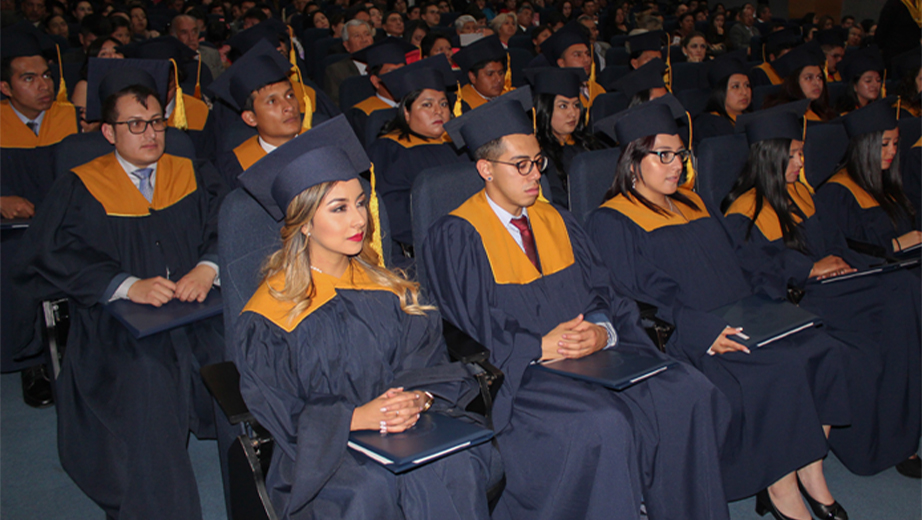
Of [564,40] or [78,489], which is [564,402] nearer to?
[78,489]

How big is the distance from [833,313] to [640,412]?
4.81ft

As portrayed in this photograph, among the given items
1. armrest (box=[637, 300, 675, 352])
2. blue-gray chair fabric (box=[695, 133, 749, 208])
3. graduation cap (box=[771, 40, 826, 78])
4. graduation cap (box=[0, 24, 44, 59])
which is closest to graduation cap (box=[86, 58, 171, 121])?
graduation cap (box=[0, 24, 44, 59])

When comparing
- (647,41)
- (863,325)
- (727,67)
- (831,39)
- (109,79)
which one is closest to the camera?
(109,79)

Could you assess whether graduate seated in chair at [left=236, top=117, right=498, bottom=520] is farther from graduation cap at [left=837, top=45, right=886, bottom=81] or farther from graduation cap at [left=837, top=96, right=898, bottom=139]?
graduation cap at [left=837, top=45, right=886, bottom=81]

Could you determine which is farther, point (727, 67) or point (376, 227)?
point (727, 67)

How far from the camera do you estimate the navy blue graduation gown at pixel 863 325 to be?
9.28 feet

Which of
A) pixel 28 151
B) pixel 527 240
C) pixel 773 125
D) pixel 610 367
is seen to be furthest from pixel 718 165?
pixel 28 151

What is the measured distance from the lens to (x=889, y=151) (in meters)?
3.50

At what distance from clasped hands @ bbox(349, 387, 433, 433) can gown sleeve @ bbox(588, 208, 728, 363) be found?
1.27 meters

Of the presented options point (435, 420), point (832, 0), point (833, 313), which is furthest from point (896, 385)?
point (832, 0)

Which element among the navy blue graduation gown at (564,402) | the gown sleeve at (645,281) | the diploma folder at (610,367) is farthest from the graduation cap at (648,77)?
the diploma folder at (610,367)

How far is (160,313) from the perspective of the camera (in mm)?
2344

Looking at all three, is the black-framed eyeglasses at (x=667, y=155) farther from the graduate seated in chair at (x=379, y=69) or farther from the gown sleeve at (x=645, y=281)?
the graduate seated in chair at (x=379, y=69)

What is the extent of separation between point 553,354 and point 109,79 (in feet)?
7.45
